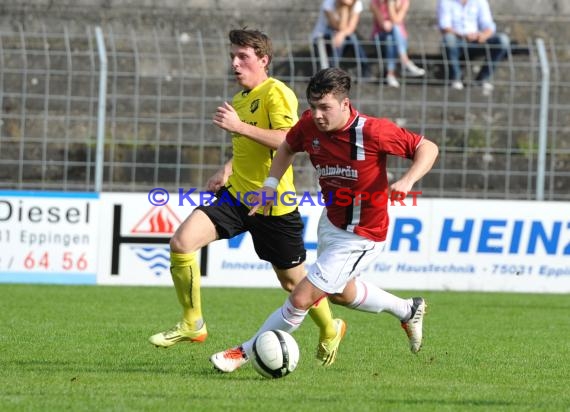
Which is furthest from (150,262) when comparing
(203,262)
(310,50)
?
(310,50)

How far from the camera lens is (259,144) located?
7.89 metres

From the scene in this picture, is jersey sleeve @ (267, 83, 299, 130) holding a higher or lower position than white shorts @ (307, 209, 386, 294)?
higher

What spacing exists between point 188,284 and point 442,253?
7344 mm

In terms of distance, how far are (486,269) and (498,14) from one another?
6462 mm

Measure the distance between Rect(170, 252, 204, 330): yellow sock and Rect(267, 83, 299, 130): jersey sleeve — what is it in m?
1.04

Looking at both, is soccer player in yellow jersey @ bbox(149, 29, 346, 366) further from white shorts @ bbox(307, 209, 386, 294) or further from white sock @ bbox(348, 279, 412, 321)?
white shorts @ bbox(307, 209, 386, 294)

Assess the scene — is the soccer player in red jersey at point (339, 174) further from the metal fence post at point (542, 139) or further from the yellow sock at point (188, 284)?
the metal fence post at point (542, 139)

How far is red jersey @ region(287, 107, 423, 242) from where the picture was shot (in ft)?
23.1

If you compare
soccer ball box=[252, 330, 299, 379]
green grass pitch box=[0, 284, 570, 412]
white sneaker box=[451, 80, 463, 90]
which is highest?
white sneaker box=[451, 80, 463, 90]

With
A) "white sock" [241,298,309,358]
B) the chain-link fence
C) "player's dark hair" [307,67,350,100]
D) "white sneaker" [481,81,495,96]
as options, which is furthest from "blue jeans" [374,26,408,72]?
"white sock" [241,298,309,358]

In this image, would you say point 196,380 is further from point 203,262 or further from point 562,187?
point 562,187

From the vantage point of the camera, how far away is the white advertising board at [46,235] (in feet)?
47.5

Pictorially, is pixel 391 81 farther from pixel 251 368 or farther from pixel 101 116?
pixel 251 368

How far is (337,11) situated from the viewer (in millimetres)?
17266
